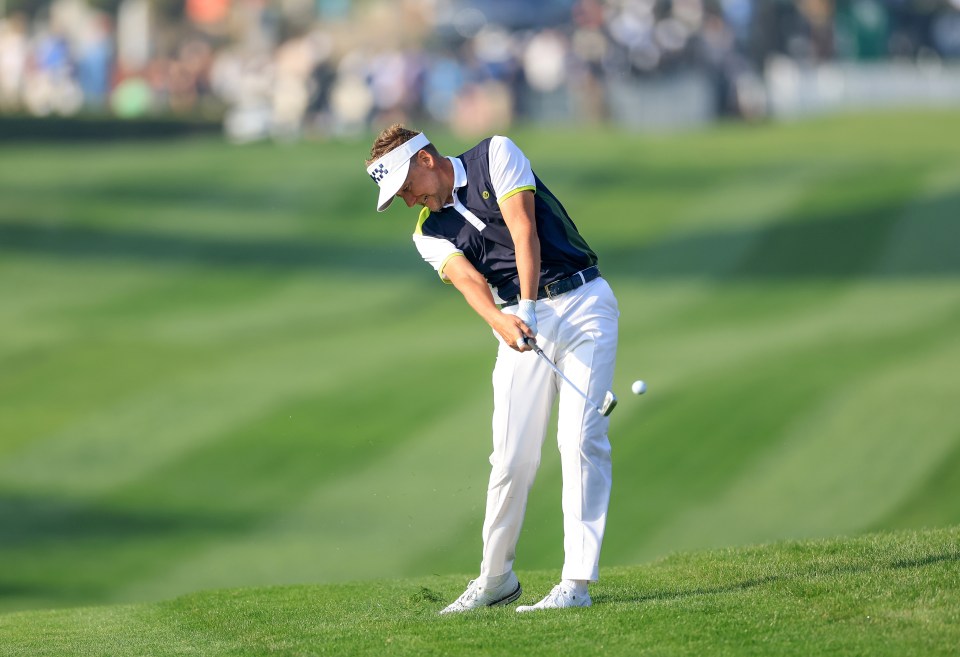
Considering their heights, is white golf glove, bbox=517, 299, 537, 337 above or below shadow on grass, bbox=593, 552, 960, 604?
above

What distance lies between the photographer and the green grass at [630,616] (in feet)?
23.5

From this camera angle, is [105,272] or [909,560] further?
[105,272]

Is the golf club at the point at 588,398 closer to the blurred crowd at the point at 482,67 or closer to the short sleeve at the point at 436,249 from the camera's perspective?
the short sleeve at the point at 436,249

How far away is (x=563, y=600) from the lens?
7.98 m

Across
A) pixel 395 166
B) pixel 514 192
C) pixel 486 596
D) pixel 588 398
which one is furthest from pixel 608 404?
pixel 395 166

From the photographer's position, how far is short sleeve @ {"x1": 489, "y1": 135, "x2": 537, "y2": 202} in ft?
25.8

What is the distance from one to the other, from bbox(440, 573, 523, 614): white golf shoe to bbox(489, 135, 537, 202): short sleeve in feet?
6.37

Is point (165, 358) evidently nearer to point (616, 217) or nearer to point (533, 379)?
point (616, 217)

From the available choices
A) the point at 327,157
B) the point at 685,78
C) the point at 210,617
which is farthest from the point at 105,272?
the point at 210,617

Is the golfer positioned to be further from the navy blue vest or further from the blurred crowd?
the blurred crowd

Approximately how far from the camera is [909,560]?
8641 millimetres

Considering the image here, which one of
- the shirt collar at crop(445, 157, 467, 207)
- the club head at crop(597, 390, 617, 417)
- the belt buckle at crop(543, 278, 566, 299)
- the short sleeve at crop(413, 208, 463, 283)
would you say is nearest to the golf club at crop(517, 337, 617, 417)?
the club head at crop(597, 390, 617, 417)

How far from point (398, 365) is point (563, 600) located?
13.0m

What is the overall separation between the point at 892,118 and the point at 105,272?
2018 centimetres
